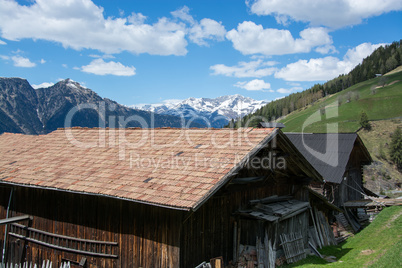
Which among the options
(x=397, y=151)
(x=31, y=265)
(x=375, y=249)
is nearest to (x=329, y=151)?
(x=375, y=249)

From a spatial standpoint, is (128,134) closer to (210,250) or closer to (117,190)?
(117,190)

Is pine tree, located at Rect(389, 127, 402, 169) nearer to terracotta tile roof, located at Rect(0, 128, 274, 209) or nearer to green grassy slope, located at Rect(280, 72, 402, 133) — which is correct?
green grassy slope, located at Rect(280, 72, 402, 133)

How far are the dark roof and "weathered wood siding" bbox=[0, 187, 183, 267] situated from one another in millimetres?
18424

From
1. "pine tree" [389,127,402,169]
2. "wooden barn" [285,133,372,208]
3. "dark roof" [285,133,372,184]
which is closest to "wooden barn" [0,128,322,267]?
"wooden barn" [285,133,372,208]

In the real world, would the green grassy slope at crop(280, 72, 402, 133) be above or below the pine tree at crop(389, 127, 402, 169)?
above

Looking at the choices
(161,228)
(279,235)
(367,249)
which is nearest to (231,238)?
(279,235)

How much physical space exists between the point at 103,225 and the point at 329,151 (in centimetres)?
2181

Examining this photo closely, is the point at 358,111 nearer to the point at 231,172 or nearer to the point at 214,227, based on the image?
the point at 214,227

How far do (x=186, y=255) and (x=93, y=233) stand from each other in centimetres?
359

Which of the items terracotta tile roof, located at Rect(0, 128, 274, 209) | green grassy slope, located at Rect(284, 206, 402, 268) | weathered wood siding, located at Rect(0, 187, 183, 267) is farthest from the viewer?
green grassy slope, located at Rect(284, 206, 402, 268)

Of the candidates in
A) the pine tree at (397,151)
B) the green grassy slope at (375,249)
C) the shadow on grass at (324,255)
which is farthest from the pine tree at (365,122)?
the shadow on grass at (324,255)

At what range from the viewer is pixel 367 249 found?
48.4 ft

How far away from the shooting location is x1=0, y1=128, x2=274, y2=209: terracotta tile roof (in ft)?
28.0

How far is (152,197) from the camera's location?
814cm
